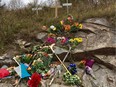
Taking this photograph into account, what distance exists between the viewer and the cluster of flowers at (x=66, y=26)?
697 cm

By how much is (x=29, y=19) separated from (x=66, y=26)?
60.3 inches

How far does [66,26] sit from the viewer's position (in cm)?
701

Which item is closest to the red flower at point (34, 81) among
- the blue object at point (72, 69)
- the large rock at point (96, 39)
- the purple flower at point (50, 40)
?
the blue object at point (72, 69)

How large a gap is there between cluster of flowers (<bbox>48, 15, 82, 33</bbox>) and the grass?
0.33 m

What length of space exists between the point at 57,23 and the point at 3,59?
6.05ft

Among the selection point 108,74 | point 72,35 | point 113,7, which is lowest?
point 108,74

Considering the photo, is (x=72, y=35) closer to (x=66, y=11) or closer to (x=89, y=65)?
(x=89, y=65)

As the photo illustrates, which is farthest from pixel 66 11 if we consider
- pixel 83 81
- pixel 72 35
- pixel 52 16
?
pixel 83 81

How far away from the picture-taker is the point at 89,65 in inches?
236

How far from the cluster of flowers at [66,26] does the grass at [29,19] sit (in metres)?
0.33

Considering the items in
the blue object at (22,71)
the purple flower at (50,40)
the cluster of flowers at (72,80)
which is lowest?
the cluster of flowers at (72,80)

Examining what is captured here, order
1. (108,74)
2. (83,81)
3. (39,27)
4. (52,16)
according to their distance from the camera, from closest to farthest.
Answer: (83,81), (108,74), (39,27), (52,16)

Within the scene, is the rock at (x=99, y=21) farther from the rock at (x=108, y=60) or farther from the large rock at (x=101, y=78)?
the large rock at (x=101, y=78)

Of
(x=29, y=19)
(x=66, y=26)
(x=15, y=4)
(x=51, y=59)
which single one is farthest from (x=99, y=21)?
(x=15, y=4)
